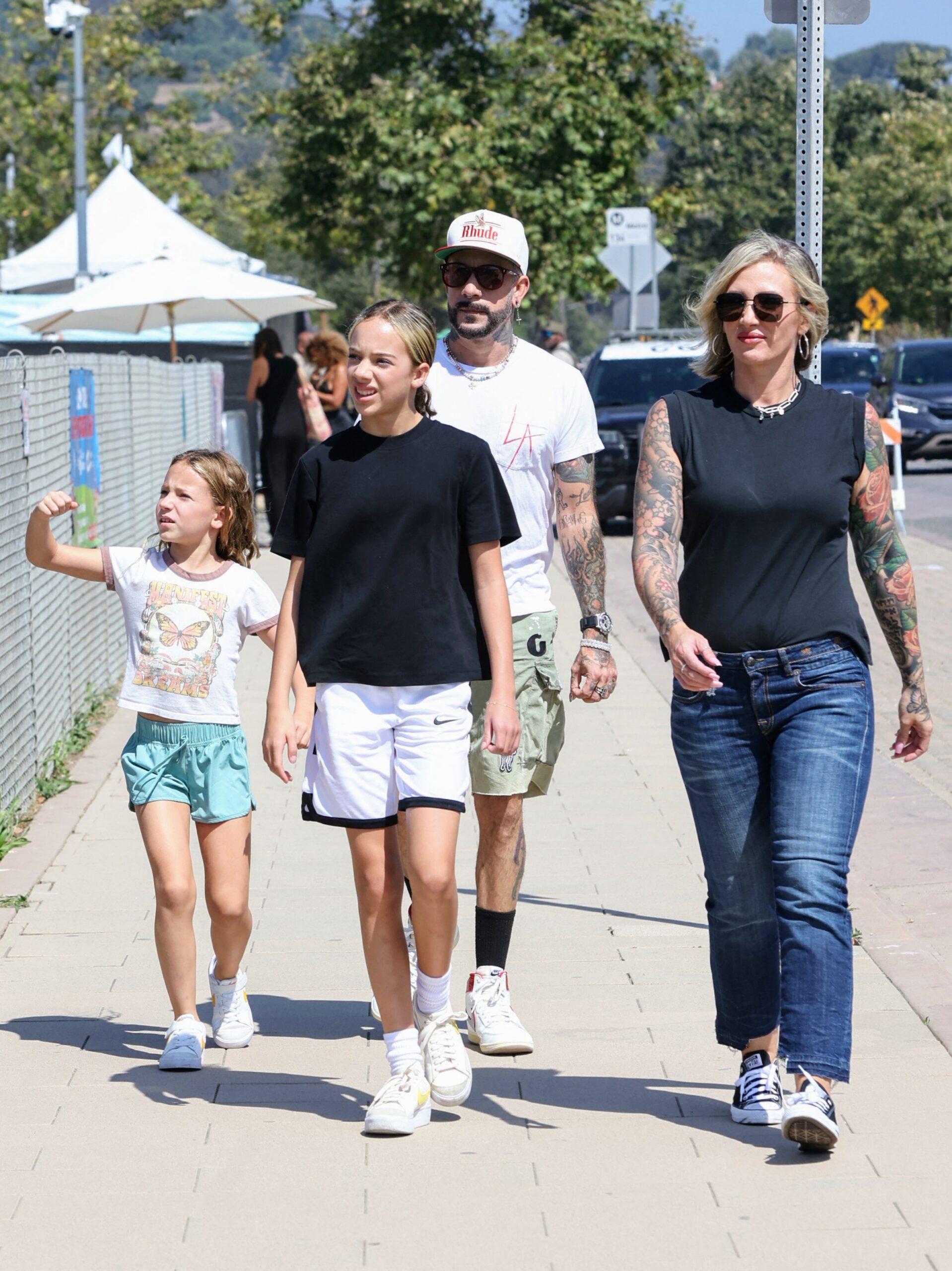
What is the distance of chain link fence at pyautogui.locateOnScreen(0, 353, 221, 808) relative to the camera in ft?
23.0

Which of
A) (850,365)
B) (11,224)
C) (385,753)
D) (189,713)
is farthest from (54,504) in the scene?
(11,224)

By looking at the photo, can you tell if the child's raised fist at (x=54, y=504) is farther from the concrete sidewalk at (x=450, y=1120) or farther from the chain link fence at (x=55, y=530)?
the chain link fence at (x=55, y=530)

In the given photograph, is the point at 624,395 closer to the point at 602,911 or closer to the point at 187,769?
the point at 602,911

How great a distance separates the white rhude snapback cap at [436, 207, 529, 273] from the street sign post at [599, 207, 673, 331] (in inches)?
753

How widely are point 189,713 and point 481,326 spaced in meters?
1.17

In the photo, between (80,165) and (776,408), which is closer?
(776,408)

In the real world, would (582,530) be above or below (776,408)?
below

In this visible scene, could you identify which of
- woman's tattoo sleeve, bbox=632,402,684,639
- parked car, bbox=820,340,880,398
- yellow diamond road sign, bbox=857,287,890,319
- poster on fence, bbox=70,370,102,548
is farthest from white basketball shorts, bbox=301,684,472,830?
yellow diamond road sign, bbox=857,287,890,319

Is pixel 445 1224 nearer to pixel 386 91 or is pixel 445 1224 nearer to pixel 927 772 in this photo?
pixel 927 772

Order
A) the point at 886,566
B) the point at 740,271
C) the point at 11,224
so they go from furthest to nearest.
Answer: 1. the point at 11,224
2. the point at 886,566
3. the point at 740,271

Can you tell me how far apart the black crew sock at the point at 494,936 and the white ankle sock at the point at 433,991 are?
1.82ft

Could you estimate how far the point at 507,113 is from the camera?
1039 inches

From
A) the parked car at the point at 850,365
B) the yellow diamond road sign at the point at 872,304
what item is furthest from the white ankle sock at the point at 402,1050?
the yellow diamond road sign at the point at 872,304

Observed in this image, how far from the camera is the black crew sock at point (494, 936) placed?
4734 millimetres
